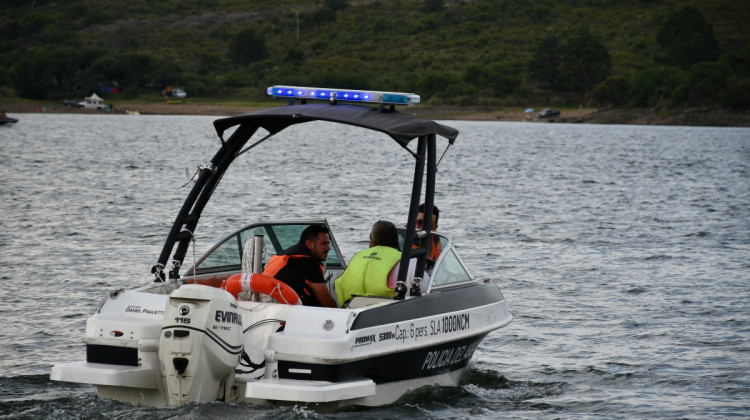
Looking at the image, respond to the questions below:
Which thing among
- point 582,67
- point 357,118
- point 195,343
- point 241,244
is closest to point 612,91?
point 582,67

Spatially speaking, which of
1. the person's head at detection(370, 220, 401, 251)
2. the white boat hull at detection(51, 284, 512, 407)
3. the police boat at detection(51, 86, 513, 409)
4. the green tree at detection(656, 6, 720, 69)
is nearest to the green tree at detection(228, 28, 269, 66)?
the green tree at detection(656, 6, 720, 69)

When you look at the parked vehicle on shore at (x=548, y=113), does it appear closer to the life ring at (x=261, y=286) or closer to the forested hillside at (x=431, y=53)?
the forested hillside at (x=431, y=53)

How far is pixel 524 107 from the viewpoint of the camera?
13438cm

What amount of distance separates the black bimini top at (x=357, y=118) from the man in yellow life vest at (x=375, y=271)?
35.7 inches

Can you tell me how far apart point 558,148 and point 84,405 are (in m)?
69.9

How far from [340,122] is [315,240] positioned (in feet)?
3.66

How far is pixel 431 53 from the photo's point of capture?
6250 inches

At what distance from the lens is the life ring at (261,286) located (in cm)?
874

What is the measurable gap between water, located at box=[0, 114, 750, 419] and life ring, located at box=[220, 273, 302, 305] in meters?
0.99

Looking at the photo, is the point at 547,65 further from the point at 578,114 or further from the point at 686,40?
the point at 686,40

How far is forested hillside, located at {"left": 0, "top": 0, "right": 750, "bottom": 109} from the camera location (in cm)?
13225

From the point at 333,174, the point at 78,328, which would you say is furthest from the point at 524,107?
the point at 78,328

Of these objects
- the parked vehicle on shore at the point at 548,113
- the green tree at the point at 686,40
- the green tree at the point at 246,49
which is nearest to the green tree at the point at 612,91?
the parked vehicle on shore at the point at 548,113

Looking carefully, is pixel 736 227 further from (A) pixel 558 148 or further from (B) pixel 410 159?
(A) pixel 558 148
